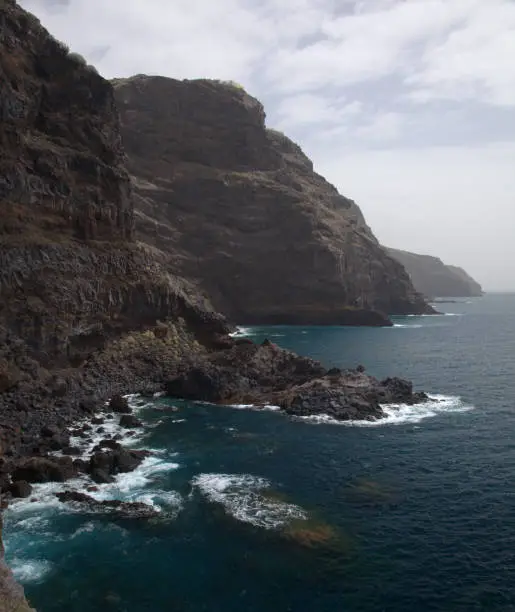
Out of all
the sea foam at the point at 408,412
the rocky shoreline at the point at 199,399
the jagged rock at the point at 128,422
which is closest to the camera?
the rocky shoreline at the point at 199,399

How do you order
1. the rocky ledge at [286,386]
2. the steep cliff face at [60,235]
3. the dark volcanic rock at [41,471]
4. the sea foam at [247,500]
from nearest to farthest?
the sea foam at [247,500]
the dark volcanic rock at [41,471]
the rocky ledge at [286,386]
the steep cliff face at [60,235]

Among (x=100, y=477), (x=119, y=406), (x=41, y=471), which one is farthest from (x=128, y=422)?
(x=41, y=471)

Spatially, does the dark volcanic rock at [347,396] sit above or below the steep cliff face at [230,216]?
below

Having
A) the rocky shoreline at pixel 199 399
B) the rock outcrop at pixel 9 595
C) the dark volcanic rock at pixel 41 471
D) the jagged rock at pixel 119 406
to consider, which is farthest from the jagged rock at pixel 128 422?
→ the rock outcrop at pixel 9 595

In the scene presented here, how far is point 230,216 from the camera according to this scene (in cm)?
15862

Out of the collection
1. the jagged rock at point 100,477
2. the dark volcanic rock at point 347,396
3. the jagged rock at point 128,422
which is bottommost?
the jagged rock at point 100,477

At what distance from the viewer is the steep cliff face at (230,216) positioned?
152 metres

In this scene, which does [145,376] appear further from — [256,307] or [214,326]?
[256,307]

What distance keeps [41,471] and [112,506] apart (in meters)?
7.39

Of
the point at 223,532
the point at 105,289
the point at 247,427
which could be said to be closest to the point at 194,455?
the point at 247,427

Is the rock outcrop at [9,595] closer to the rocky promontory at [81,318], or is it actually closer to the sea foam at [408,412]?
the rocky promontory at [81,318]

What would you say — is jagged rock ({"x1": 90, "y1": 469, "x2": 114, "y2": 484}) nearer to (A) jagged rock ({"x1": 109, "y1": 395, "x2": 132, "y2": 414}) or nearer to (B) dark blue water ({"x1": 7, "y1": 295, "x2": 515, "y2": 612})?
(B) dark blue water ({"x1": 7, "y1": 295, "x2": 515, "y2": 612})

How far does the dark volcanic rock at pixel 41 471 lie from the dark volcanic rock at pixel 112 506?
2846 mm

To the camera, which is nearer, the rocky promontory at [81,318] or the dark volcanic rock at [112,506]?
the dark volcanic rock at [112,506]
